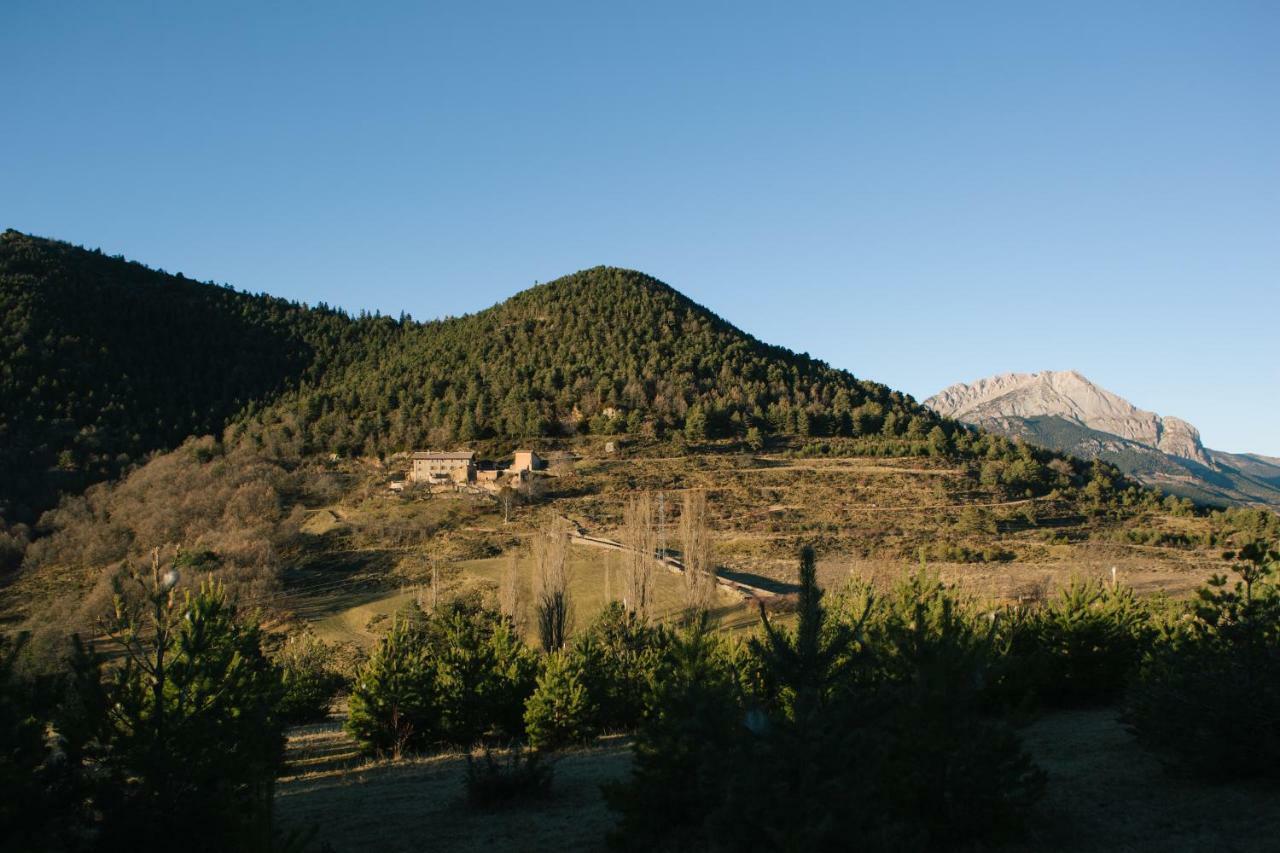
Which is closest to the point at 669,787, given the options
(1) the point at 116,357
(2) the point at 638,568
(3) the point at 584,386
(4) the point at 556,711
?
(4) the point at 556,711

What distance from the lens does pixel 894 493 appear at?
62.8 metres

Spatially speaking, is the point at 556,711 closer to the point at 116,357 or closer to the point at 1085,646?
the point at 1085,646

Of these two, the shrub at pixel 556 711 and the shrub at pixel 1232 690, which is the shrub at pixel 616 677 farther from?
the shrub at pixel 1232 690

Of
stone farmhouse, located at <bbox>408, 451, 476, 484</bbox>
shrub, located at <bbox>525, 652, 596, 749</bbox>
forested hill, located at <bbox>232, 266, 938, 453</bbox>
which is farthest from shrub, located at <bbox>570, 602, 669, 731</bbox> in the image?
forested hill, located at <bbox>232, 266, 938, 453</bbox>

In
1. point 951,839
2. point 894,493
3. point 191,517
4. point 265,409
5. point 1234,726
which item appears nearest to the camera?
point 951,839

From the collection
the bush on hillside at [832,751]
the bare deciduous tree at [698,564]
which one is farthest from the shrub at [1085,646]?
the bare deciduous tree at [698,564]

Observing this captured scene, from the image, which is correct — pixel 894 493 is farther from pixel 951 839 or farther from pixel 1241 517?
pixel 951 839

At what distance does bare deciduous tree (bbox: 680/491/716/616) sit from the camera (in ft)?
120

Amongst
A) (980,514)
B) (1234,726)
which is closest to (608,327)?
(980,514)

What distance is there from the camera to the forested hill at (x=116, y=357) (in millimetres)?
76875

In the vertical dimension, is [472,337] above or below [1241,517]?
above

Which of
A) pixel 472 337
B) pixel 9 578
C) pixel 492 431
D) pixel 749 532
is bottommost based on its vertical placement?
pixel 9 578

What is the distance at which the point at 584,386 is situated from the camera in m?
93.9

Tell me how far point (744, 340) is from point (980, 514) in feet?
226
